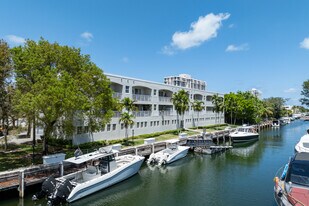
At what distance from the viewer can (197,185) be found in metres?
20.6

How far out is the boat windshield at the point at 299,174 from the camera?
12781 millimetres

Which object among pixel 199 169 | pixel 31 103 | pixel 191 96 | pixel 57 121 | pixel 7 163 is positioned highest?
pixel 191 96

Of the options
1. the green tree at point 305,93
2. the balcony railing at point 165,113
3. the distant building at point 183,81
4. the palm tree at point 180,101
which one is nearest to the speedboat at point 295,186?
the balcony railing at point 165,113

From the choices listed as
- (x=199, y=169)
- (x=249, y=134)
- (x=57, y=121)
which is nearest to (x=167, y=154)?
(x=199, y=169)

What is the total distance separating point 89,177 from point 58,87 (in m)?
8.02

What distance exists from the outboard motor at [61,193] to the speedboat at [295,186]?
46.2 feet

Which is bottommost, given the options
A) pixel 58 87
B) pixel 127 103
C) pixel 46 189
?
pixel 46 189

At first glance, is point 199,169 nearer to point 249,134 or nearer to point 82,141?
point 82,141

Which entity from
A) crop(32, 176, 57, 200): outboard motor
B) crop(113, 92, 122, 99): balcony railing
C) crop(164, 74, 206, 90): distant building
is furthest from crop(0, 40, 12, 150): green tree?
crop(164, 74, 206, 90): distant building

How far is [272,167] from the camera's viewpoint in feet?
88.7

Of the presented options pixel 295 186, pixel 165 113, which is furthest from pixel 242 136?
pixel 295 186

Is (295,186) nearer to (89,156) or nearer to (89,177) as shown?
(89,177)

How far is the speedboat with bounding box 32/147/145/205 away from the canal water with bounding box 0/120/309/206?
0.62 m

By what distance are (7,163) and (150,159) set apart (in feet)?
49.4
